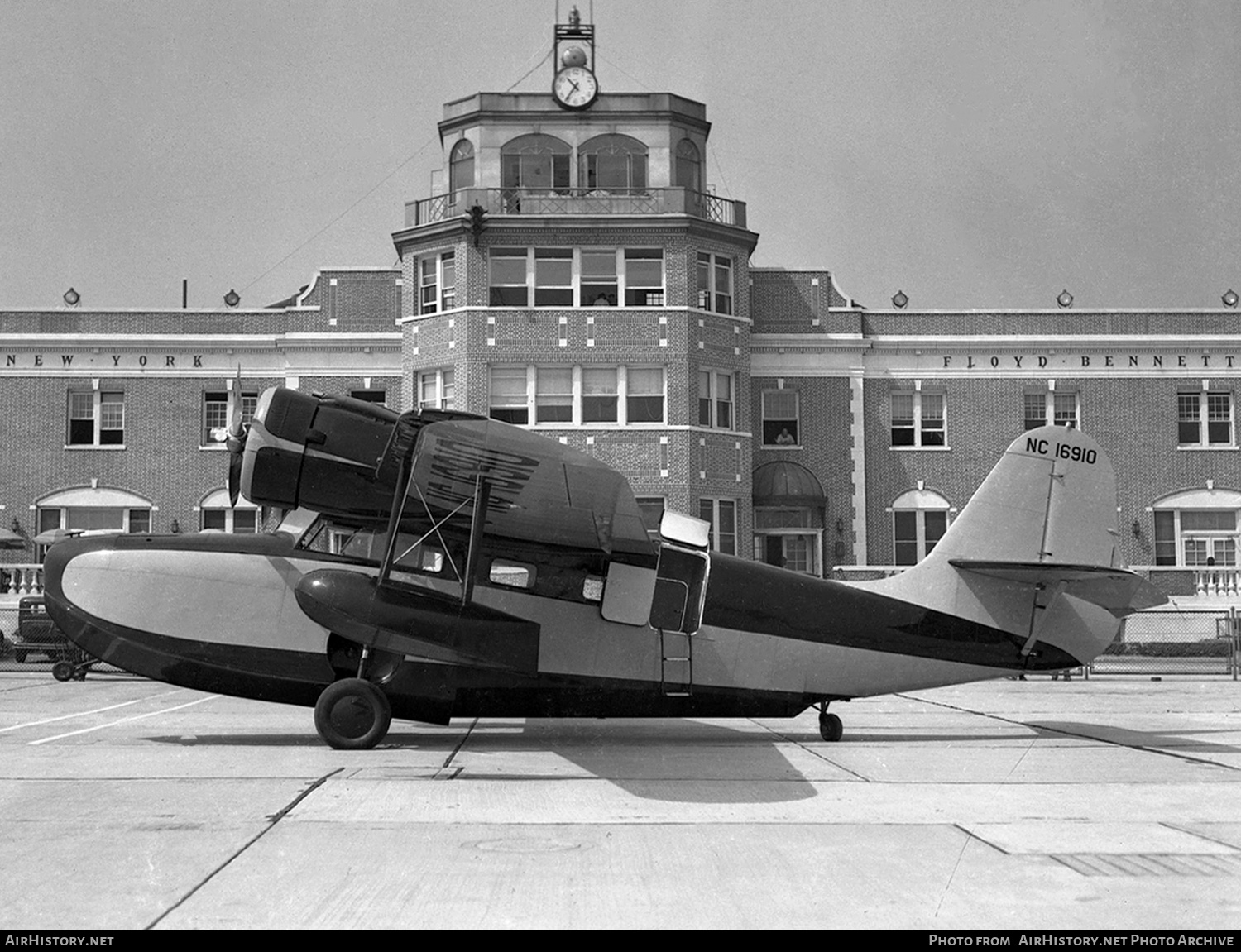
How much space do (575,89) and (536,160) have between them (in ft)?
8.16

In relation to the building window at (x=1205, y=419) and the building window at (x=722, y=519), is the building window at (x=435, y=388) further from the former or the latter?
the building window at (x=1205, y=419)

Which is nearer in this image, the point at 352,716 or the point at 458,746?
the point at 352,716

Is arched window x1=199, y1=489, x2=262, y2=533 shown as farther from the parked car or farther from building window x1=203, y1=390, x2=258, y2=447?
the parked car

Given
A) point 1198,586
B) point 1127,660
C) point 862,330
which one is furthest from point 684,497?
point 1198,586

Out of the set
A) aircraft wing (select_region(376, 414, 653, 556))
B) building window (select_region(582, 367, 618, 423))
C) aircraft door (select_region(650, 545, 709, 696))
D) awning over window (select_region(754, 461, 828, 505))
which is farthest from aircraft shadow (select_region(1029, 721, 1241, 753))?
awning over window (select_region(754, 461, 828, 505))

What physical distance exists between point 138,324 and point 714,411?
18.7m

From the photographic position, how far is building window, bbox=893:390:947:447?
4297cm

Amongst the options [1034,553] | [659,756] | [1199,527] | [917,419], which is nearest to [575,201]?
[917,419]

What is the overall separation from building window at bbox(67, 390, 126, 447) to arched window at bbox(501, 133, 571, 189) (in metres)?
14.5

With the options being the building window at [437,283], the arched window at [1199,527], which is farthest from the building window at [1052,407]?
the building window at [437,283]

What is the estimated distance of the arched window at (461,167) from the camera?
40312mm

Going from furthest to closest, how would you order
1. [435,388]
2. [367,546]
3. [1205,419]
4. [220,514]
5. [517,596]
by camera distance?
[1205,419] < [220,514] < [435,388] < [367,546] < [517,596]

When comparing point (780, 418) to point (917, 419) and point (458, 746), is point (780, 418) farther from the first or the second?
point (458, 746)

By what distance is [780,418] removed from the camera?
140ft
